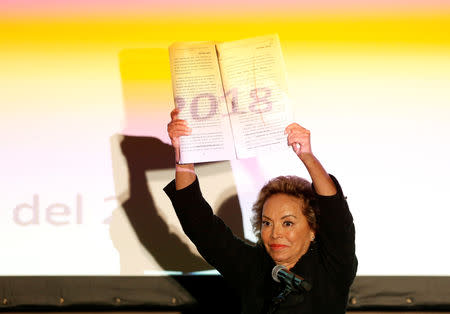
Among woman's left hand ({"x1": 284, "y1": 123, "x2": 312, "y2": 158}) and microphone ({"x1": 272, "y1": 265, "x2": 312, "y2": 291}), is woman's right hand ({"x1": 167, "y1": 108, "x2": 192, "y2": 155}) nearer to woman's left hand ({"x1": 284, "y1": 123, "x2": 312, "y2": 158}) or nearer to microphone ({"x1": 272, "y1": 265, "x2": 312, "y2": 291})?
woman's left hand ({"x1": 284, "y1": 123, "x2": 312, "y2": 158})

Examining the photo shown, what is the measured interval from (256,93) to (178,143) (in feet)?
0.93

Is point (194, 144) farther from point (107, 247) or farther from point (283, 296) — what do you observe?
point (107, 247)

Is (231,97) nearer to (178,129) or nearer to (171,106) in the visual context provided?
(178,129)

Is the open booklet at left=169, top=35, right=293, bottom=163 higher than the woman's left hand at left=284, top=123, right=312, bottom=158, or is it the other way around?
the open booklet at left=169, top=35, right=293, bottom=163

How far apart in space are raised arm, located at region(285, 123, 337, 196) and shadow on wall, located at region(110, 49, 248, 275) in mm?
556

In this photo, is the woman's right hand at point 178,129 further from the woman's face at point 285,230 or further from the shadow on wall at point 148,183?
the shadow on wall at point 148,183

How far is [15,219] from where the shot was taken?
7.55 ft

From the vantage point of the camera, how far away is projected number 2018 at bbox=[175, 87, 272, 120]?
1.84 m

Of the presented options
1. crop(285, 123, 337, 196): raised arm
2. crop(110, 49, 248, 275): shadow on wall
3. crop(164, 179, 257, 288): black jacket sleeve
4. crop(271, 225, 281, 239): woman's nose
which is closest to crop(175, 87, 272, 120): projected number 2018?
crop(285, 123, 337, 196): raised arm

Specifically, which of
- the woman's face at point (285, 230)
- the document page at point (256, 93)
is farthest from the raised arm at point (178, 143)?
the woman's face at point (285, 230)

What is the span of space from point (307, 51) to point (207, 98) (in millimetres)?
609

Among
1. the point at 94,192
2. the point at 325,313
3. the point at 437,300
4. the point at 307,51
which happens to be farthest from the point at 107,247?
the point at 437,300

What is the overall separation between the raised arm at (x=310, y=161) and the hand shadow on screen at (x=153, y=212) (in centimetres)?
56

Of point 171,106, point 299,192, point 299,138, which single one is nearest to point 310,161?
point 299,138
